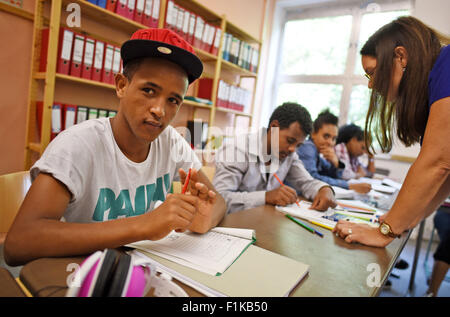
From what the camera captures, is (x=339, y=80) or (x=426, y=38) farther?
(x=339, y=80)

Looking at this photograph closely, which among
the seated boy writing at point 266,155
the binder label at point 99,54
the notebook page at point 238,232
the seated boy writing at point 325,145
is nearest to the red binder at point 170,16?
the binder label at point 99,54

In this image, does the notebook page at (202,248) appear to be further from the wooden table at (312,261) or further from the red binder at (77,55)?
the red binder at (77,55)

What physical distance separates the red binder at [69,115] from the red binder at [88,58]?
0.83 feet

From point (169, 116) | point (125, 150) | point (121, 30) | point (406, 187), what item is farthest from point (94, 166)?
point (121, 30)

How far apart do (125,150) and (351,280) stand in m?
0.75

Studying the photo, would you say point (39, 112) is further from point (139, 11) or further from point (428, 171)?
point (428, 171)

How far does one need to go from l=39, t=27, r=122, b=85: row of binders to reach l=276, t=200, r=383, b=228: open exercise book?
1723 mm

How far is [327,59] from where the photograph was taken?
4.29 meters

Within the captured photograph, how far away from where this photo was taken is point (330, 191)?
A: 147cm

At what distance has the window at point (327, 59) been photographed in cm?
405

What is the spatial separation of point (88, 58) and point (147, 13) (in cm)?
67
